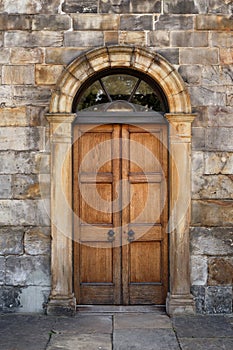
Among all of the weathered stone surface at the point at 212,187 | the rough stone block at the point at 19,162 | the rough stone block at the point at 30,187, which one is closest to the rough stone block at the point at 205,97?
the weathered stone surface at the point at 212,187

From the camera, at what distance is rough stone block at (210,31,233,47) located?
5629 mm

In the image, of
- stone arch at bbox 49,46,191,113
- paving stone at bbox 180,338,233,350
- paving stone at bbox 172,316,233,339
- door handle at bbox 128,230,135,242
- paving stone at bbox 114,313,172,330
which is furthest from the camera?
door handle at bbox 128,230,135,242

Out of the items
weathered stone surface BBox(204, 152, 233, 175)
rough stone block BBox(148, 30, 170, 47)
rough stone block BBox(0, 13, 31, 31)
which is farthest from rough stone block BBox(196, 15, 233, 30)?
rough stone block BBox(0, 13, 31, 31)

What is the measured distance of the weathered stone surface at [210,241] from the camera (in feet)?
18.4

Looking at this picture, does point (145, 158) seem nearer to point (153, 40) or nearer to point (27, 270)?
point (153, 40)

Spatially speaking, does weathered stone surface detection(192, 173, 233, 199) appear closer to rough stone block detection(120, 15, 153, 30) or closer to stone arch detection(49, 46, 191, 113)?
stone arch detection(49, 46, 191, 113)

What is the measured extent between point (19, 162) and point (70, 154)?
2.06 ft

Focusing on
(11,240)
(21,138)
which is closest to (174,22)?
(21,138)

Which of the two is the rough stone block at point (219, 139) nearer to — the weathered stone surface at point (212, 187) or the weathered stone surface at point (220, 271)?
the weathered stone surface at point (212, 187)

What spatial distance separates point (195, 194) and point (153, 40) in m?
1.93

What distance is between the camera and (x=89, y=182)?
19.1ft

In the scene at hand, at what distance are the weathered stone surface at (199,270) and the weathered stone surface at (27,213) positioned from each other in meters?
1.83

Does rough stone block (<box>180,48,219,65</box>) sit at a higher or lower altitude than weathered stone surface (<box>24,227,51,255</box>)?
higher

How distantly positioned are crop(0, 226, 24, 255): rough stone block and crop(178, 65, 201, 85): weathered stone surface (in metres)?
2.70
